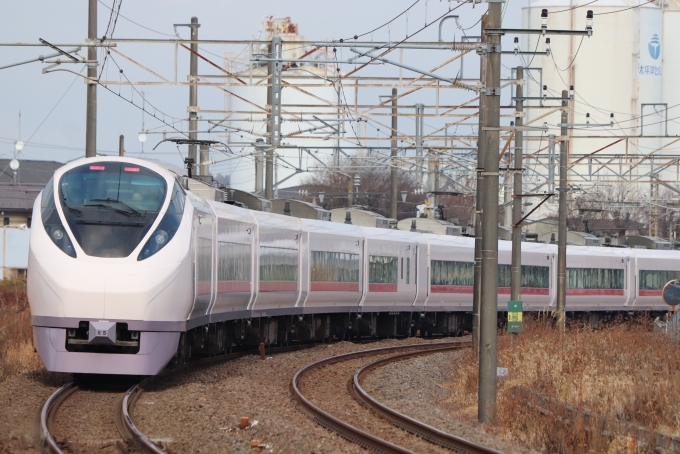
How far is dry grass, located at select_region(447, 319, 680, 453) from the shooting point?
11062 mm

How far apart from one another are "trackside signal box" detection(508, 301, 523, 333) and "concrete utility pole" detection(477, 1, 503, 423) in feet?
19.5

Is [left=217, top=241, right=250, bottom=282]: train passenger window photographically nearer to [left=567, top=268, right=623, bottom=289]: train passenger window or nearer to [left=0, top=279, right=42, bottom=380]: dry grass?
[left=0, top=279, right=42, bottom=380]: dry grass

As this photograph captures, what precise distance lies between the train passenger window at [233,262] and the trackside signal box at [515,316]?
4.86m

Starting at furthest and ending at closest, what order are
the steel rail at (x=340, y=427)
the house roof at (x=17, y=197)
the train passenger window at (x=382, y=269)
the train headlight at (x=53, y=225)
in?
the house roof at (x=17, y=197) → the train passenger window at (x=382, y=269) → the train headlight at (x=53, y=225) → the steel rail at (x=340, y=427)

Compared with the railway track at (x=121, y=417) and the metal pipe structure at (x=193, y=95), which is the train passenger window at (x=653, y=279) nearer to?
the metal pipe structure at (x=193, y=95)

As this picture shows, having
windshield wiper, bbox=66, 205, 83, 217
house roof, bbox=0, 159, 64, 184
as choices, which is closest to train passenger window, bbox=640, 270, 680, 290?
windshield wiper, bbox=66, 205, 83, 217

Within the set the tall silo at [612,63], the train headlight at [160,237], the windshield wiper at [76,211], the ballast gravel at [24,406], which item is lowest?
the ballast gravel at [24,406]

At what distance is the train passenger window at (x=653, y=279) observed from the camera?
39.2 metres

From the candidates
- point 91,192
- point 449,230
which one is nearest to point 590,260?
point 449,230

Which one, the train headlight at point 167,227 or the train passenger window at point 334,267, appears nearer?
the train headlight at point 167,227

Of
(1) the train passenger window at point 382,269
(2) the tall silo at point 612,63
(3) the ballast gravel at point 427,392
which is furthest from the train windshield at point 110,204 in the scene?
(2) the tall silo at point 612,63

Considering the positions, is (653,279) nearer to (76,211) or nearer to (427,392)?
(427,392)

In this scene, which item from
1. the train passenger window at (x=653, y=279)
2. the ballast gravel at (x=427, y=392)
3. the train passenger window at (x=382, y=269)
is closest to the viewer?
the ballast gravel at (x=427, y=392)

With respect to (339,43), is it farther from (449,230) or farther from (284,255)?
(449,230)
